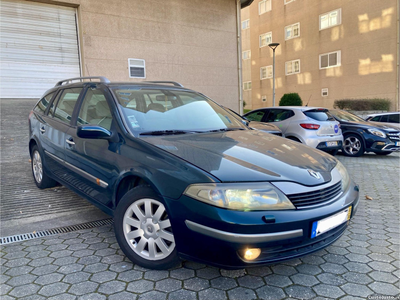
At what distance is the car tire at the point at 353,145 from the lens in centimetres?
915

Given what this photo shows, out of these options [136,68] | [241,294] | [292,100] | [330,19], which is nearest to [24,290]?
[241,294]

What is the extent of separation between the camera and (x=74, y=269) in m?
2.71

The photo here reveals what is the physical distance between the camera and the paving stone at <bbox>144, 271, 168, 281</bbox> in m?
2.54

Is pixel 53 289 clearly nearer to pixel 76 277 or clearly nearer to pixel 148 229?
pixel 76 277

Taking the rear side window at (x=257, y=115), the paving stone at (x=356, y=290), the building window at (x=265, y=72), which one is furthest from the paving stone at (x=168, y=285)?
the building window at (x=265, y=72)

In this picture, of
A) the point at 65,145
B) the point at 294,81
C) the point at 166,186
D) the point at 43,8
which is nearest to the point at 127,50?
the point at 43,8

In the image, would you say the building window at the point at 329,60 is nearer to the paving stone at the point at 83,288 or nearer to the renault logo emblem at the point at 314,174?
the renault logo emblem at the point at 314,174

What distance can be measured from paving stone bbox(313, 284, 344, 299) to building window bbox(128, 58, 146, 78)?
37.4ft

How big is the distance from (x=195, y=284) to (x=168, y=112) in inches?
69.2

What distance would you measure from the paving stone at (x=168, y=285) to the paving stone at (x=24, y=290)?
3.01 feet

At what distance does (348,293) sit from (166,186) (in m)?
1.53

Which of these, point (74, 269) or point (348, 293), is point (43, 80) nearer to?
point (74, 269)

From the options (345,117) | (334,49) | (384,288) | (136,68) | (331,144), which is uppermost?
(334,49)

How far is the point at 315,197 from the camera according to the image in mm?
2371
